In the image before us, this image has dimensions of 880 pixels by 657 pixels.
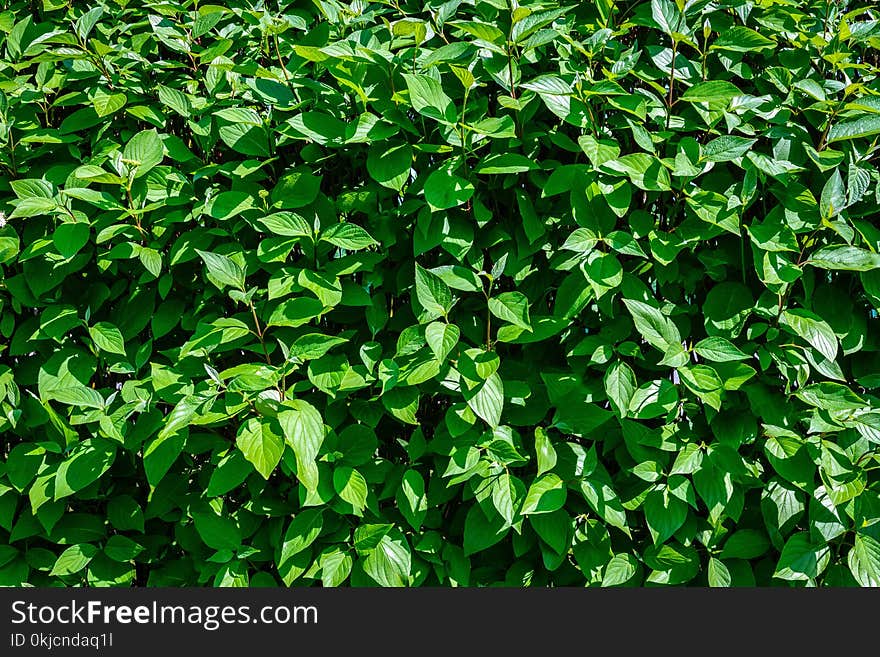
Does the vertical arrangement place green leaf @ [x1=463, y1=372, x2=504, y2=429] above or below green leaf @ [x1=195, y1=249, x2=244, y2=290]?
below

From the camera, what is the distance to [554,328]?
80.7 inches

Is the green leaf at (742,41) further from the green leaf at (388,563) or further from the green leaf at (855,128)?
the green leaf at (388,563)

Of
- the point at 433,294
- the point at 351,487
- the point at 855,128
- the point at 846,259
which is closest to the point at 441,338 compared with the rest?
the point at 433,294

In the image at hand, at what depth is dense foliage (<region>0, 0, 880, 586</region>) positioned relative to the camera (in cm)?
201

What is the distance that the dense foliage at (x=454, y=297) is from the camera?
2.01 meters

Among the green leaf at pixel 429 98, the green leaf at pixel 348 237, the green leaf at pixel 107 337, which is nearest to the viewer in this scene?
the green leaf at pixel 429 98

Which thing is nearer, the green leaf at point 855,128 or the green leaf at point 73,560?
the green leaf at point 855,128

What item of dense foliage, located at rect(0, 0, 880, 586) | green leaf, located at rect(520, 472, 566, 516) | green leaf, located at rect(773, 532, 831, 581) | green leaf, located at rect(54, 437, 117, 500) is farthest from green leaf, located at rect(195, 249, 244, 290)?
green leaf, located at rect(773, 532, 831, 581)

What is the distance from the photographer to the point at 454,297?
2.12m

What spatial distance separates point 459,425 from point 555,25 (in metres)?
1.12

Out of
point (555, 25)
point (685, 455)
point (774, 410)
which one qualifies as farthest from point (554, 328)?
point (555, 25)

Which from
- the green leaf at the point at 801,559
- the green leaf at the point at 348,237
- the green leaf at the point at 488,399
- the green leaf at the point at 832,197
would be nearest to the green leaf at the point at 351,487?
the green leaf at the point at 488,399

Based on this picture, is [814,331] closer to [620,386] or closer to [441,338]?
[620,386]

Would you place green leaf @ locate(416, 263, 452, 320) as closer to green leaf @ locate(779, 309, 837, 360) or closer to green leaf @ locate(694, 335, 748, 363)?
green leaf @ locate(694, 335, 748, 363)
